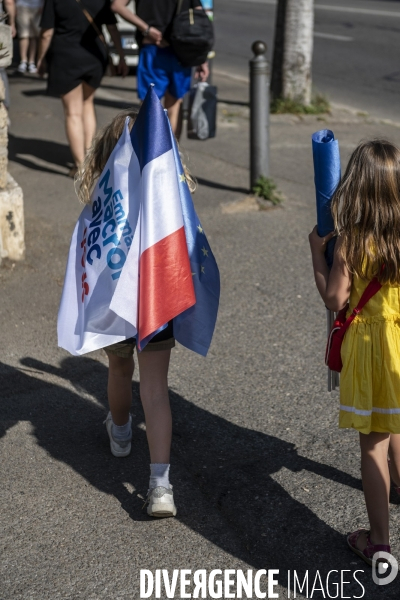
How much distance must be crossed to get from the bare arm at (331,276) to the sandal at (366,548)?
0.83 metres

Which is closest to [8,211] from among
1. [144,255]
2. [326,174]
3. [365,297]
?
[144,255]

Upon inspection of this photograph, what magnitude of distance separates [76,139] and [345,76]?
7.19 meters

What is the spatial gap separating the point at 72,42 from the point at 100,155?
12.2 ft

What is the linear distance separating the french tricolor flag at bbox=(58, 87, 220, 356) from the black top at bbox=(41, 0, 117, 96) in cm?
372

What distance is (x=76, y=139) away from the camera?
21.9 ft

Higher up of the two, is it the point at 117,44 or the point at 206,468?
the point at 117,44

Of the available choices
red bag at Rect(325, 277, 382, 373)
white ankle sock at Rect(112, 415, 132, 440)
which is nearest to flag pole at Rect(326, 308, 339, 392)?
red bag at Rect(325, 277, 382, 373)

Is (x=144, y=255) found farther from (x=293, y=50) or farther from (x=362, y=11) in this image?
(x=362, y=11)

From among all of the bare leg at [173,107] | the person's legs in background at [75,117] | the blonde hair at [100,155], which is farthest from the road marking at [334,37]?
the blonde hair at [100,155]

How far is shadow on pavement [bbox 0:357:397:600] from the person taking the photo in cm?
288

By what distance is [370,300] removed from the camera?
2727 mm

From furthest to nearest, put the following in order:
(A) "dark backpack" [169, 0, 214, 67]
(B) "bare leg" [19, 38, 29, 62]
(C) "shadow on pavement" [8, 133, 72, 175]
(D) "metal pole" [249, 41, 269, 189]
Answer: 1. (B) "bare leg" [19, 38, 29, 62]
2. (C) "shadow on pavement" [8, 133, 72, 175]
3. (A) "dark backpack" [169, 0, 214, 67]
4. (D) "metal pole" [249, 41, 269, 189]

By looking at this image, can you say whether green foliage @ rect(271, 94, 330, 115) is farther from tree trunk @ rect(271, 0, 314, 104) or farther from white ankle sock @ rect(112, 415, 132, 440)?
white ankle sock @ rect(112, 415, 132, 440)

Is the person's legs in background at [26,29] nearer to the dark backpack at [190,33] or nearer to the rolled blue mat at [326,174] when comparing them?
the dark backpack at [190,33]
